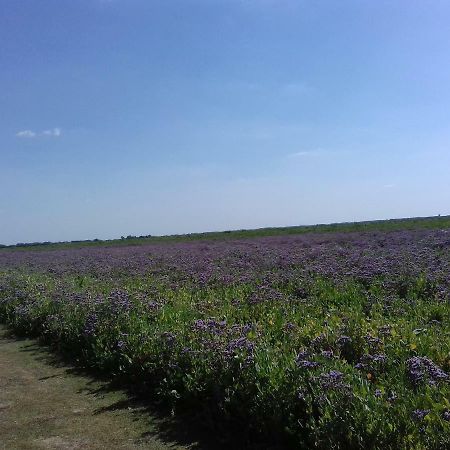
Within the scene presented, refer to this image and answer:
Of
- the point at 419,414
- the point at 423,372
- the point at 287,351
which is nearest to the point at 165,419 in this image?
the point at 287,351

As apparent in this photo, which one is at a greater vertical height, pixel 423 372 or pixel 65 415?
pixel 423 372

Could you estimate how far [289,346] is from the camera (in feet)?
20.3

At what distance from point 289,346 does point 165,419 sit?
5.55ft

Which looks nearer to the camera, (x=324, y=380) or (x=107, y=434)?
(x=324, y=380)

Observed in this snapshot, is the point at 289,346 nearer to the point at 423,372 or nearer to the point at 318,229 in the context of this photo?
the point at 423,372

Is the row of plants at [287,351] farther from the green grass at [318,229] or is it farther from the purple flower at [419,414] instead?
the green grass at [318,229]

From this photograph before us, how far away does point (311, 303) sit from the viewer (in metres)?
9.18

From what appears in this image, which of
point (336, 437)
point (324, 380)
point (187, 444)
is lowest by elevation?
point (187, 444)

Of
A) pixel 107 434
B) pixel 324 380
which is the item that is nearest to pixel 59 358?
pixel 107 434

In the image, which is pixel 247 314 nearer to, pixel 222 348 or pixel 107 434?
pixel 222 348

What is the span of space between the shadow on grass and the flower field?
105 mm

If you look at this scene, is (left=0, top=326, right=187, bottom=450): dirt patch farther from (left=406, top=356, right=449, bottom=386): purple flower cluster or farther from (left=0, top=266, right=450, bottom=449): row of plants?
(left=406, top=356, right=449, bottom=386): purple flower cluster

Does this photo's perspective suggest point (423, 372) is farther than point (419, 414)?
Yes

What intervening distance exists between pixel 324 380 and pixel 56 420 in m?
3.28
